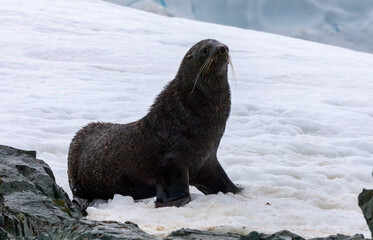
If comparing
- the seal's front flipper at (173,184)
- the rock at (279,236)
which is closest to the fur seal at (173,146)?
the seal's front flipper at (173,184)

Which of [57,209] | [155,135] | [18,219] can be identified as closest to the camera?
[18,219]

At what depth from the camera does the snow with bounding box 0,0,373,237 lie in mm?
5887

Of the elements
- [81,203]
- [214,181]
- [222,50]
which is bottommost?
[81,203]

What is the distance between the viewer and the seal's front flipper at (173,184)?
6.23 meters

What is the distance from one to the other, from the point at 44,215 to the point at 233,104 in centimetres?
874

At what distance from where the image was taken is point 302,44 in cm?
2512

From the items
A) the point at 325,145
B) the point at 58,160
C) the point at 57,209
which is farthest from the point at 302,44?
the point at 57,209

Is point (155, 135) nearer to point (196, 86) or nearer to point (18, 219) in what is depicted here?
point (196, 86)

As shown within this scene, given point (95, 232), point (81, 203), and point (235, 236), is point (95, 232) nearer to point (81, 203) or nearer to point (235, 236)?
point (235, 236)

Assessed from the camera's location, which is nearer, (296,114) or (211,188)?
(211,188)

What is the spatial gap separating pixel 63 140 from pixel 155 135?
296 centimetres

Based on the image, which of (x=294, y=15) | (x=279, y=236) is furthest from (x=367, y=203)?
(x=294, y=15)

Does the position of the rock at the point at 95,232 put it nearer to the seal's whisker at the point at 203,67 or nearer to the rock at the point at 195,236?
the rock at the point at 195,236

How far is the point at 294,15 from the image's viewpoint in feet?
138
